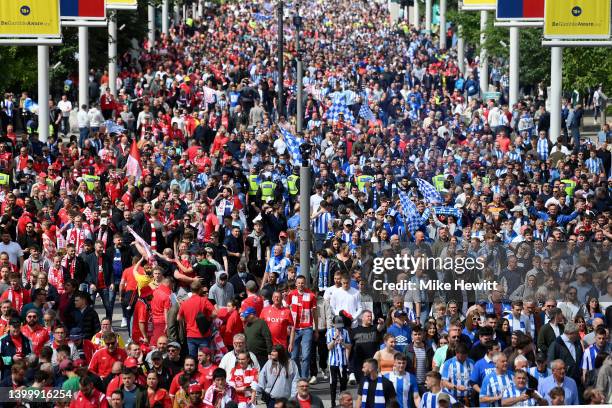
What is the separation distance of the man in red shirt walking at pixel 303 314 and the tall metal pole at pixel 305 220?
63 cm

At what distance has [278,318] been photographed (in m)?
19.2

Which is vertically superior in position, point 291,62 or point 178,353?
point 291,62

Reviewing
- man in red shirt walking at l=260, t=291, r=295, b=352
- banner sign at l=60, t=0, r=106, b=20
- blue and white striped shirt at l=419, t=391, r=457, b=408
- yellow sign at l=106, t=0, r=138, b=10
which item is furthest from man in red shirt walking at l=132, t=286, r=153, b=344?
yellow sign at l=106, t=0, r=138, b=10

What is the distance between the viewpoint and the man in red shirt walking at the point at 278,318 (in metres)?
19.1

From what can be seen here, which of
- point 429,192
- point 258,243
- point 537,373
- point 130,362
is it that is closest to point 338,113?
point 429,192

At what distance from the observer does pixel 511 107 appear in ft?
142

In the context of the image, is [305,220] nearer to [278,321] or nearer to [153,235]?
[278,321]

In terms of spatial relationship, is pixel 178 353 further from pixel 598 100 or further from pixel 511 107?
pixel 598 100

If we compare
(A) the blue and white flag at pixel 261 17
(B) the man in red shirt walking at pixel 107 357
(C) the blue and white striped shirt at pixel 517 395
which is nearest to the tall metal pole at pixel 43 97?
(B) the man in red shirt walking at pixel 107 357

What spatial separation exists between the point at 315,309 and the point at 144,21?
37857mm

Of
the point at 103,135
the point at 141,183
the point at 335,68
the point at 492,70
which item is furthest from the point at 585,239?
the point at 492,70

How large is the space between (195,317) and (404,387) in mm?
3233

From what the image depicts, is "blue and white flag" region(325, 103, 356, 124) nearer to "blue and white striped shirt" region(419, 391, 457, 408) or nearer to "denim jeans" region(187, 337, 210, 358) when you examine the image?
"denim jeans" region(187, 337, 210, 358)

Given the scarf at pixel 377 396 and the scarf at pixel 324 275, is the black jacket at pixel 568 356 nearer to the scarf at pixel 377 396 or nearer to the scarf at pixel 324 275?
the scarf at pixel 377 396
